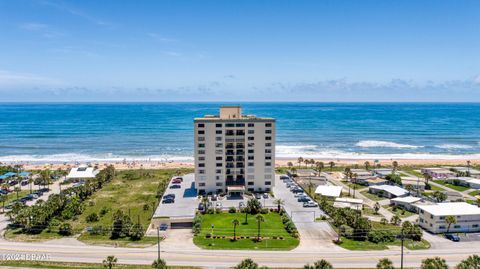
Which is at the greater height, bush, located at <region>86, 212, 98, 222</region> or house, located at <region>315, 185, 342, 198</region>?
house, located at <region>315, 185, 342, 198</region>

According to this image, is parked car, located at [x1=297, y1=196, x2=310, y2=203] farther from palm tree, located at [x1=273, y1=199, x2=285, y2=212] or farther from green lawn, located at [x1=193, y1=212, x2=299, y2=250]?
green lawn, located at [x1=193, y1=212, x2=299, y2=250]

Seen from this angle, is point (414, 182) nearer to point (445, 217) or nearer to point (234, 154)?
point (445, 217)

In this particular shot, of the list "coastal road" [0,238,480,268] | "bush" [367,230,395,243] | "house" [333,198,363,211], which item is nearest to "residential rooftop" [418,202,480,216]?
"coastal road" [0,238,480,268]

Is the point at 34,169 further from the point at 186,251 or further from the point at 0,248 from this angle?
the point at 186,251

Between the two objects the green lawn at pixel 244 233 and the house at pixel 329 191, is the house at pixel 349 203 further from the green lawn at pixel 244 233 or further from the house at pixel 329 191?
the green lawn at pixel 244 233

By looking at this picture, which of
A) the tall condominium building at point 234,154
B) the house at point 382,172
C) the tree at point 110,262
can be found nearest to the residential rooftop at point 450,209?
the house at point 382,172

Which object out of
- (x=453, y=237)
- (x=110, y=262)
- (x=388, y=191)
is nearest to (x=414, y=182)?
(x=388, y=191)

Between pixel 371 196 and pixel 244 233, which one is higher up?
pixel 371 196
